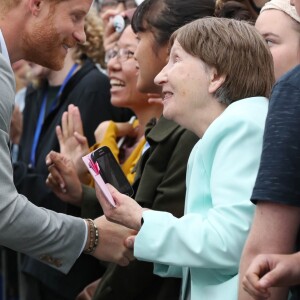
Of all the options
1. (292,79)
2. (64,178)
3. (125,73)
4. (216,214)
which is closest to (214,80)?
(216,214)

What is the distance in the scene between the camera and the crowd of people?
2.72 meters

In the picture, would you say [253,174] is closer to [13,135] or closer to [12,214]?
[12,214]

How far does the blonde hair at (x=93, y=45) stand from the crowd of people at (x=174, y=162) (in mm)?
525

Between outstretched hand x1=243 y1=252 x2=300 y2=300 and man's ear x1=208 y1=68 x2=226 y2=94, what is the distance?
940mm

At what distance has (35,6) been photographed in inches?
159

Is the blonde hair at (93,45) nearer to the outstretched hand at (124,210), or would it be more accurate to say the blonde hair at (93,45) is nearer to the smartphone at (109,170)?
the smartphone at (109,170)

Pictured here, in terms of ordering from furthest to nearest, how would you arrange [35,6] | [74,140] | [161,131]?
[74,140] < [161,131] < [35,6]

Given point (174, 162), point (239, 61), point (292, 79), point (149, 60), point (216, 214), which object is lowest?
point (174, 162)

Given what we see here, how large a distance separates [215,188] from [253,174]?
0.46 feet

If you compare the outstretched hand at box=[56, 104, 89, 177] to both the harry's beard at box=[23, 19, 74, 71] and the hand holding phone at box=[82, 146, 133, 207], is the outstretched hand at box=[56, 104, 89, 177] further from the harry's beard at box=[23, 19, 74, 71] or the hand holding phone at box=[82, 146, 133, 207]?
the hand holding phone at box=[82, 146, 133, 207]

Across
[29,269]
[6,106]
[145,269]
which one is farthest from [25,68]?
[6,106]

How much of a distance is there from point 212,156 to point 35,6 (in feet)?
3.98

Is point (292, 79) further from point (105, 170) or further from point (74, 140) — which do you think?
point (74, 140)

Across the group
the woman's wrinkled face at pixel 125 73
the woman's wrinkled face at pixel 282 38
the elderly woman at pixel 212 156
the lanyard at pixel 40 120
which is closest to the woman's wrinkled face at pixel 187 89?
the elderly woman at pixel 212 156
